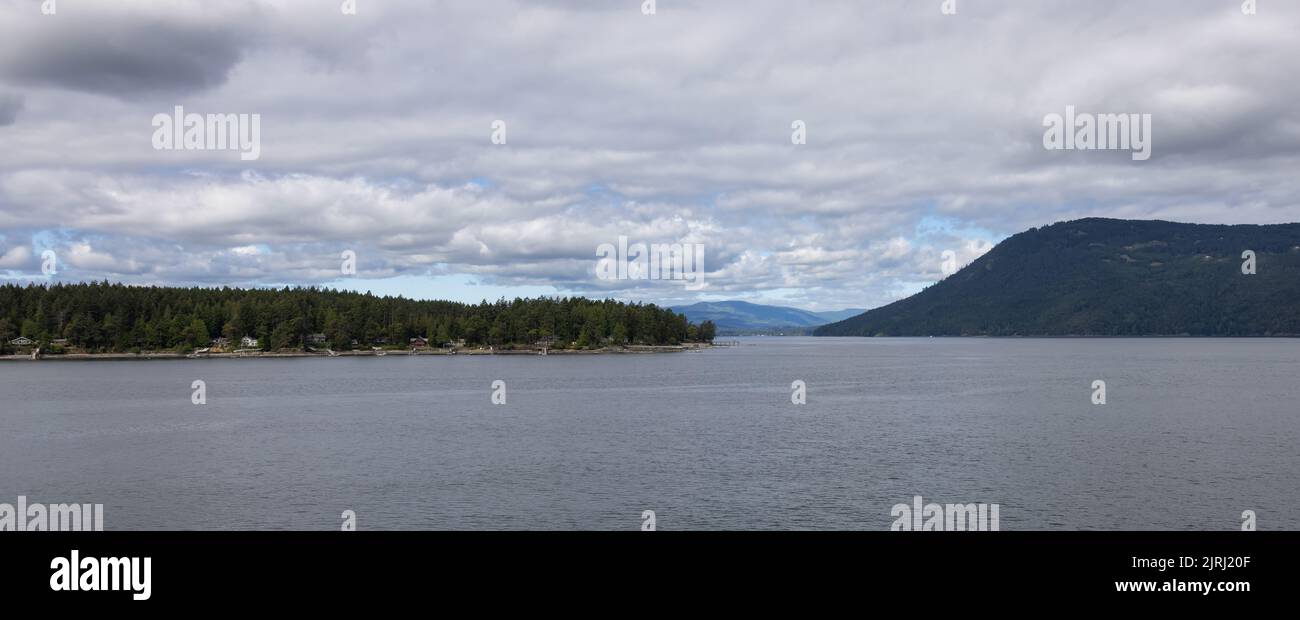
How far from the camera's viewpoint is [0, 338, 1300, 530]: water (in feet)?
136

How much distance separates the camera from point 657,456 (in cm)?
5797

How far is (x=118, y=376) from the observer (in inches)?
5984

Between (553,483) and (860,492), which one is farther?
(553,483)

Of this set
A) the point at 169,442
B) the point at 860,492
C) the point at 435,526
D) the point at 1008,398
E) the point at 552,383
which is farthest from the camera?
the point at 552,383

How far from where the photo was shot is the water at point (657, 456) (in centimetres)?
4141
